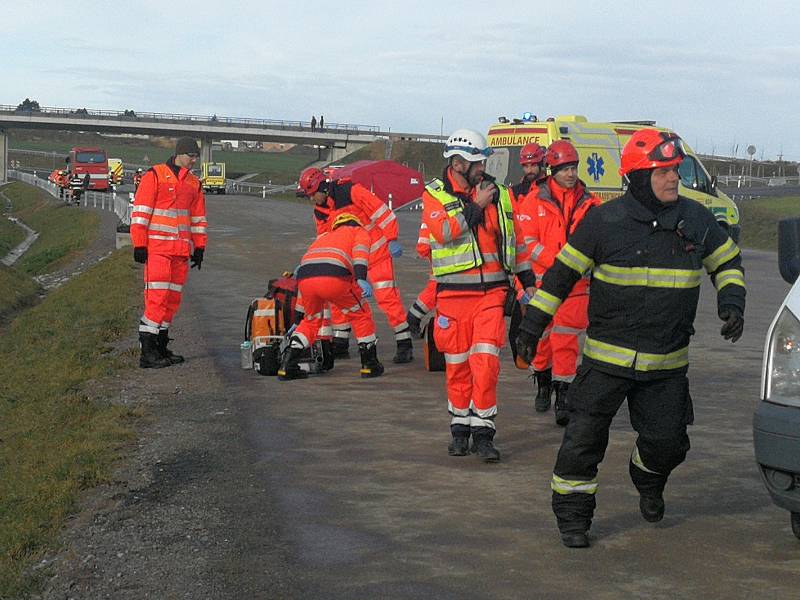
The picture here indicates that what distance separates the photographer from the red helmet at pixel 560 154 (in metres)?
9.49

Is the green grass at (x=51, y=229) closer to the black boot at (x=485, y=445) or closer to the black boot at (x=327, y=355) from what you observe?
the black boot at (x=327, y=355)

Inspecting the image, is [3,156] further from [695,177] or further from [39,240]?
[695,177]

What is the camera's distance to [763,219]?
4247cm

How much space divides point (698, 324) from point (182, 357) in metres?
Result: 6.33

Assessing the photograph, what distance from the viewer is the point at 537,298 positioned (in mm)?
6453

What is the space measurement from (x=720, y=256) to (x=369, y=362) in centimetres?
573

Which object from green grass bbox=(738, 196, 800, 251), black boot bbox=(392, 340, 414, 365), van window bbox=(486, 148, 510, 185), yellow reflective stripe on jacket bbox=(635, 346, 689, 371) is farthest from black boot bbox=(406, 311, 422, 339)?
green grass bbox=(738, 196, 800, 251)

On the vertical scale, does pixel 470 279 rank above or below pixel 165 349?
above

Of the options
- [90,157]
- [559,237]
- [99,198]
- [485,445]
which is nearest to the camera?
[485,445]

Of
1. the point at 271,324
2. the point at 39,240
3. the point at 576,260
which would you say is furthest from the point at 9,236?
the point at 576,260

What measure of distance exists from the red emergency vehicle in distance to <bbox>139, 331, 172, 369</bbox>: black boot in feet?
175

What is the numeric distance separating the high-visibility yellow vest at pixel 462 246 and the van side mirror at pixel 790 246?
2.43 metres

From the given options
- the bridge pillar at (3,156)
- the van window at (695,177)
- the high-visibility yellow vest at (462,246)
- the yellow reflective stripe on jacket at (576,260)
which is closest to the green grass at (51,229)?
the van window at (695,177)

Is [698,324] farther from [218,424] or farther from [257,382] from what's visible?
[218,424]
